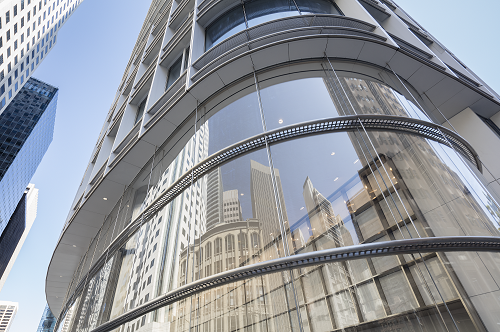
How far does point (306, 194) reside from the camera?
15.2 feet

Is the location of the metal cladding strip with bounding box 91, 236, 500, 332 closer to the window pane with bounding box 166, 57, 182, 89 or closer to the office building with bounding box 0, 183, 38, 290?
the window pane with bounding box 166, 57, 182, 89

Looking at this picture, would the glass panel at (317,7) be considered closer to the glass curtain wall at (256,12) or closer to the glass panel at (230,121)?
the glass curtain wall at (256,12)

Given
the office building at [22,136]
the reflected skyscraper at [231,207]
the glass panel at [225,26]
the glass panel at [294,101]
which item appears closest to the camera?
A: the reflected skyscraper at [231,207]

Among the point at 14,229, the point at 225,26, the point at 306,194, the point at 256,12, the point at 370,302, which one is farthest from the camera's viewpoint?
the point at 14,229

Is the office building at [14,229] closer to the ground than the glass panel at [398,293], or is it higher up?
higher up

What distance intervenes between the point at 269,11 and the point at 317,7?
2.01 meters

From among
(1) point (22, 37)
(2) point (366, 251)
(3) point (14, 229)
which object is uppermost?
(1) point (22, 37)

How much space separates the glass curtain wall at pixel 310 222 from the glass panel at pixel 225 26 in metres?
3.61

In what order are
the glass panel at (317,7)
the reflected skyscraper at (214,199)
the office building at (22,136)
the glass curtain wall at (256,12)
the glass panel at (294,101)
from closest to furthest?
the reflected skyscraper at (214,199) < the glass panel at (294,101) < the glass curtain wall at (256,12) < the glass panel at (317,7) < the office building at (22,136)

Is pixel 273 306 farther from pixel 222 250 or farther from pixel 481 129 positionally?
pixel 481 129

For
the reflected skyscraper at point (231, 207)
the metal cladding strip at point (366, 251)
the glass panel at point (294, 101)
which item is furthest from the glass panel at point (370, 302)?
the glass panel at point (294, 101)

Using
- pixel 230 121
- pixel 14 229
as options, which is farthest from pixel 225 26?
pixel 14 229

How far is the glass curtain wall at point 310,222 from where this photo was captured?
11.5ft

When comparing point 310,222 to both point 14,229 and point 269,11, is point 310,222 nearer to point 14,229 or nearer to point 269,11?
point 269,11
